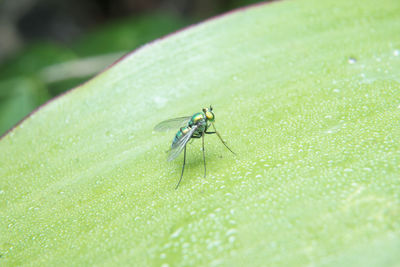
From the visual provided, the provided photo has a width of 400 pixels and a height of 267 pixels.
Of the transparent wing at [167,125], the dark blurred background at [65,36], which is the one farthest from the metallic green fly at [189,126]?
the dark blurred background at [65,36]

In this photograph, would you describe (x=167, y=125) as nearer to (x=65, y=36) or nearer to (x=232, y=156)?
(x=232, y=156)

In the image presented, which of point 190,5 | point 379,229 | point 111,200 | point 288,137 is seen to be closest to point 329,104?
point 288,137

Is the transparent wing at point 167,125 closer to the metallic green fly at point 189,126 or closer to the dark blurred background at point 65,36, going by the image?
the metallic green fly at point 189,126

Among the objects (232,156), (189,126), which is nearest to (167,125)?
(189,126)

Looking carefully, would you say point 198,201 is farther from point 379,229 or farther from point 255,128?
point 379,229

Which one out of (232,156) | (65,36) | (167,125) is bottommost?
(232,156)

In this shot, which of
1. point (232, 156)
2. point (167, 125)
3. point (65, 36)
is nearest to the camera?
point (232, 156)
